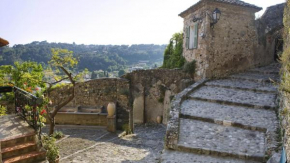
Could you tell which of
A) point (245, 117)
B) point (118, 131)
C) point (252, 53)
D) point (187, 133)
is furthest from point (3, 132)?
point (252, 53)

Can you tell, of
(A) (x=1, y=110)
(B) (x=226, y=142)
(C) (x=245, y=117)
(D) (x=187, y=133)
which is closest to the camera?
(B) (x=226, y=142)

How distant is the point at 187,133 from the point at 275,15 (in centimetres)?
1308

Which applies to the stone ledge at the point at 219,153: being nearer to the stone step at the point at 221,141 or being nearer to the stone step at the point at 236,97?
the stone step at the point at 221,141

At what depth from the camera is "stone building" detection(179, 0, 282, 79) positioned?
36.9ft

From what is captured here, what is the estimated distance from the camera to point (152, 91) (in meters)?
15.0

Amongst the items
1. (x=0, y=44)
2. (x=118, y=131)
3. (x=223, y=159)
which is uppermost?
(x=0, y=44)

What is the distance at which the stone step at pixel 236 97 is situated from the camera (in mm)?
7832

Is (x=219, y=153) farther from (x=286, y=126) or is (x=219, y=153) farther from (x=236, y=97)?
(x=236, y=97)

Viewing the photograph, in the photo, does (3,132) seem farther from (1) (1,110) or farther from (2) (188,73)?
(2) (188,73)

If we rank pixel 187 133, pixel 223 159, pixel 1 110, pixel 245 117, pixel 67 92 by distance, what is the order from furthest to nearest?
pixel 67 92 → pixel 1 110 → pixel 245 117 → pixel 187 133 → pixel 223 159

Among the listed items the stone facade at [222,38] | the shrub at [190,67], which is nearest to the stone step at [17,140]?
the stone facade at [222,38]

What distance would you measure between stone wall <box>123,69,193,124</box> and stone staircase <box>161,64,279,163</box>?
3.72m

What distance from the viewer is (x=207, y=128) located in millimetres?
6492

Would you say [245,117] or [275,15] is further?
[275,15]
